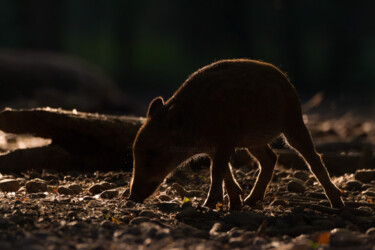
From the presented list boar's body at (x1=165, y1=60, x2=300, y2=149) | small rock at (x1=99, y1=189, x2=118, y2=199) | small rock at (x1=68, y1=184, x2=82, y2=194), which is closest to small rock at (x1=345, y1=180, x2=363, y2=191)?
boar's body at (x1=165, y1=60, x2=300, y2=149)

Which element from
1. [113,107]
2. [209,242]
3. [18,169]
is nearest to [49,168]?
[18,169]

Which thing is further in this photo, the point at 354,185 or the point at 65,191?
the point at 354,185

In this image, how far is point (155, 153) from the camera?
20.8 feet

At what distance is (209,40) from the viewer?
124ft

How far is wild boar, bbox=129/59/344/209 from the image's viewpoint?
20.2 ft

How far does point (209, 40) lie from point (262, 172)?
31458mm

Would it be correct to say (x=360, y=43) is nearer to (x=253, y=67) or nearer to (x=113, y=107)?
(x=113, y=107)

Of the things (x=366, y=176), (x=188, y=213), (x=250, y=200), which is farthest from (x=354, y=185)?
(x=188, y=213)

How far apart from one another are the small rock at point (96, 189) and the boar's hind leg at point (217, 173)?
1.57 meters

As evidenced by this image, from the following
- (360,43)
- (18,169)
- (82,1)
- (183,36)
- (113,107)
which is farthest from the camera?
(82,1)

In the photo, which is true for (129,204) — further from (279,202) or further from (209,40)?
(209,40)

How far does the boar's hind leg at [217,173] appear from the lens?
6145 mm

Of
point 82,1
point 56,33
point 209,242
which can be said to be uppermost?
point 82,1

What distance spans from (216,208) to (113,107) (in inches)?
588
